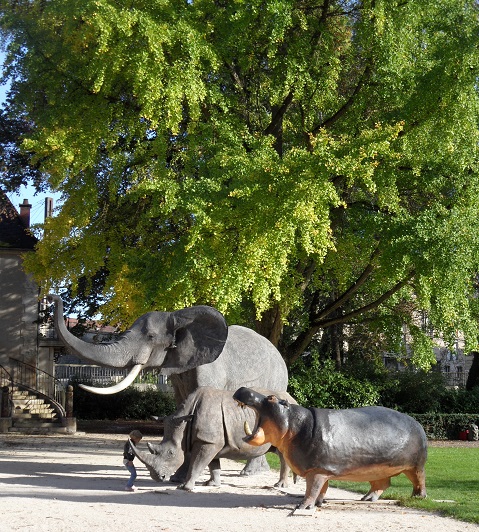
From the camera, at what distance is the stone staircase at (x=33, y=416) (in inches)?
1182

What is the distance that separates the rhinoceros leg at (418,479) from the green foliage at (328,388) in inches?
618

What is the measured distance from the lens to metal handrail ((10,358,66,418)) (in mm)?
34150

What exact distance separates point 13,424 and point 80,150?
1363 centimetres

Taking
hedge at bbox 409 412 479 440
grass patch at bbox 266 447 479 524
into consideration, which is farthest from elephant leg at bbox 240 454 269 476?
hedge at bbox 409 412 479 440

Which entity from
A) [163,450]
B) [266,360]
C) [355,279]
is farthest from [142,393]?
[163,450]

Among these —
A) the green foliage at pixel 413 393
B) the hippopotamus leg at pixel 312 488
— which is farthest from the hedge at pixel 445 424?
the hippopotamus leg at pixel 312 488

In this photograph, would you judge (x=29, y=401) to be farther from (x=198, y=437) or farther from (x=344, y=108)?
(x=198, y=437)

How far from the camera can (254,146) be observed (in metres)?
20.2

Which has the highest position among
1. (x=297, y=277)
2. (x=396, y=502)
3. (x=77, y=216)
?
(x=77, y=216)

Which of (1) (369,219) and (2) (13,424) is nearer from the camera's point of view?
(1) (369,219)

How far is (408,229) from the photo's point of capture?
798 inches

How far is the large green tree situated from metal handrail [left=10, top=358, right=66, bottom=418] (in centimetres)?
1121

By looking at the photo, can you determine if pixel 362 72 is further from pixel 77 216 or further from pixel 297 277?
pixel 77 216

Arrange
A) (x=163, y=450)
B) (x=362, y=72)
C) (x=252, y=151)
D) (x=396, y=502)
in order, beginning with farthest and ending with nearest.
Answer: (x=362, y=72)
(x=252, y=151)
(x=163, y=450)
(x=396, y=502)
